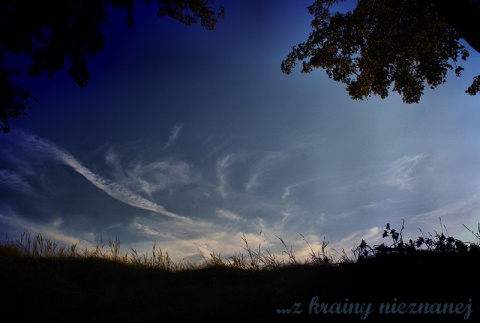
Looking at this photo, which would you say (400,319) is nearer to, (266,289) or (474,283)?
(474,283)

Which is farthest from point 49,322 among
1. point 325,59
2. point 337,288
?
point 325,59

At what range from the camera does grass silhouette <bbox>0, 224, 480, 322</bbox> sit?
15.2ft

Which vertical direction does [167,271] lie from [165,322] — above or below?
above

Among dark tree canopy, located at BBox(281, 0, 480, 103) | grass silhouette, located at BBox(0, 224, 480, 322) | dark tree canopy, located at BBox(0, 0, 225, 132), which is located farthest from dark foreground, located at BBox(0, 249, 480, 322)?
dark tree canopy, located at BBox(281, 0, 480, 103)

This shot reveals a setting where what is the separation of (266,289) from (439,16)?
38.8ft

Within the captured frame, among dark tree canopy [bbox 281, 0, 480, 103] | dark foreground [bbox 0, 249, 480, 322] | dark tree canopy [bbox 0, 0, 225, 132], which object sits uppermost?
dark tree canopy [bbox 281, 0, 480, 103]

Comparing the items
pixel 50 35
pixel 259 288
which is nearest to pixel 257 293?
pixel 259 288

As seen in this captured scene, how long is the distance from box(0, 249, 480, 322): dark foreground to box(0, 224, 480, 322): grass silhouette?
0.05ft

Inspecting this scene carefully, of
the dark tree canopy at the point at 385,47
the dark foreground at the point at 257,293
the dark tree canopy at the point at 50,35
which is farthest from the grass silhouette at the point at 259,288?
the dark tree canopy at the point at 385,47

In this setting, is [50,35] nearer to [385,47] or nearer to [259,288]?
[259,288]

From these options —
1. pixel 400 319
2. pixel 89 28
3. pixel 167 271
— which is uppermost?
pixel 89 28

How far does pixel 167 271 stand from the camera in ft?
30.1

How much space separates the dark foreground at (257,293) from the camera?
4.57 m

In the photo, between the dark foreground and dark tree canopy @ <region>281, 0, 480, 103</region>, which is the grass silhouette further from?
dark tree canopy @ <region>281, 0, 480, 103</region>
